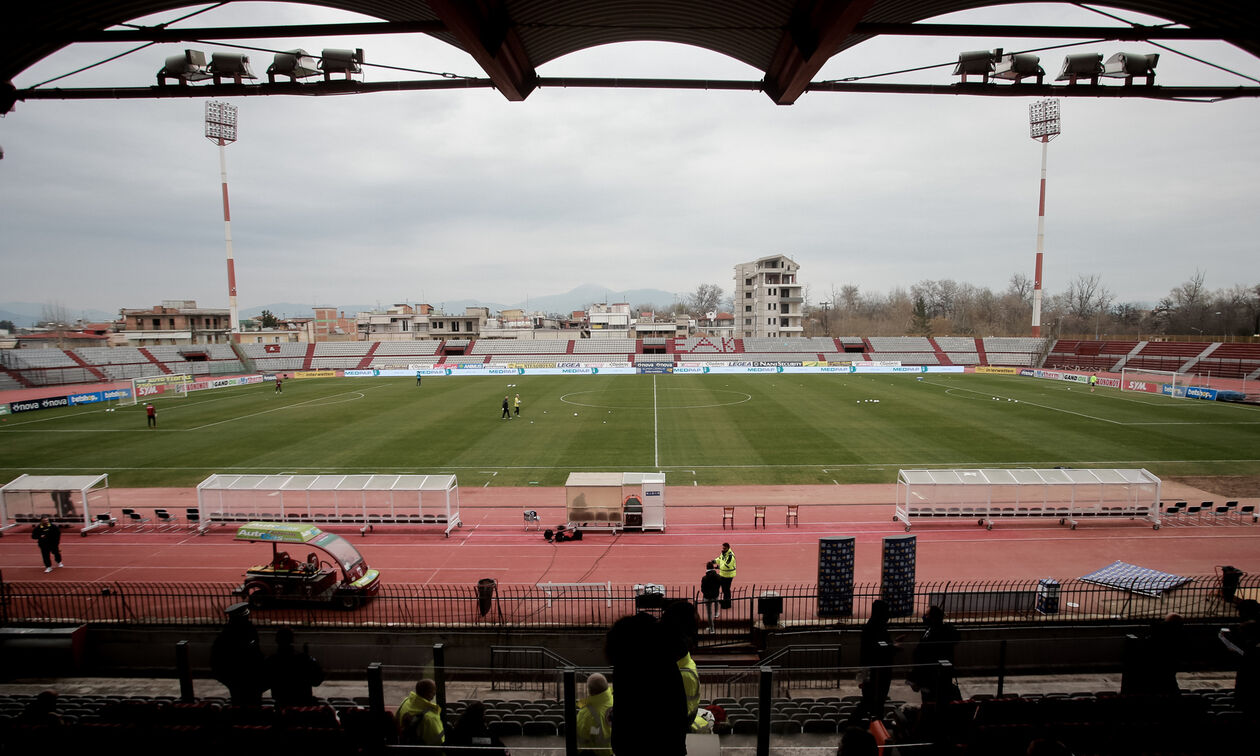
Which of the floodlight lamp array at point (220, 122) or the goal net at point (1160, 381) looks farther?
the floodlight lamp array at point (220, 122)

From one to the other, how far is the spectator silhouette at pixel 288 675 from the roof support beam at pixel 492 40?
22.4 ft

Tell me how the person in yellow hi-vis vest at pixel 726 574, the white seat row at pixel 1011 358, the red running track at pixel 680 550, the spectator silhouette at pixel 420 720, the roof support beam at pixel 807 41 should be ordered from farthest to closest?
the white seat row at pixel 1011 358
the red running track at pixel 680 550
the person in yellow hi-vis vest at pixel 726 574
the roof support beam at pixel 807 41
the spectator silhouette at pixel 420 720

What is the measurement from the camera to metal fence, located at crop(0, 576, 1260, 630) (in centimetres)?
1081

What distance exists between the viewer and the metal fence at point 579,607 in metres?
10.8

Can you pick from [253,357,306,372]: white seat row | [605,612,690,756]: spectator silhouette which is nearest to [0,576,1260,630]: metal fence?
[605,612,690,756]: spectator silhouette

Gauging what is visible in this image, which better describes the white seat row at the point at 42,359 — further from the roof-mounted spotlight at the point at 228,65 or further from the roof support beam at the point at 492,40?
the roof support beam at the point at 492,40

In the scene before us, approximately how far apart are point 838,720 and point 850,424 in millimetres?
26146

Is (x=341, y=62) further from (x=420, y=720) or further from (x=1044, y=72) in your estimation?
(x=1044, y=72)

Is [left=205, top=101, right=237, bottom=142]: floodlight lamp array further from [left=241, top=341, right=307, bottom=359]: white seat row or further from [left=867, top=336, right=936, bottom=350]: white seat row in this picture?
[left=867, top=336, right=936, bottom=350]: white seat row

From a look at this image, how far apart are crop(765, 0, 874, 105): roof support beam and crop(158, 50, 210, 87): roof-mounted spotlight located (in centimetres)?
865

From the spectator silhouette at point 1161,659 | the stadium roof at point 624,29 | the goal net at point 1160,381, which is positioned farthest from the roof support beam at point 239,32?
the goal net at point 1160,381

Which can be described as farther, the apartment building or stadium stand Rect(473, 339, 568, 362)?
the apartment building

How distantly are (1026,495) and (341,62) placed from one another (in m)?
20.1

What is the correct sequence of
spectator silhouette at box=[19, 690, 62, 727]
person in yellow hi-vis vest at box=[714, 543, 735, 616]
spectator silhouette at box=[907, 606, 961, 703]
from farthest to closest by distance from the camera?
1. person in yellow hi-vis vest at box=[714, 543, 735, 616]
2. spectator silhouette at box=[907, 606, 961, 703]
3. spectator silhouette at box=[19, 690, 62, 727]
